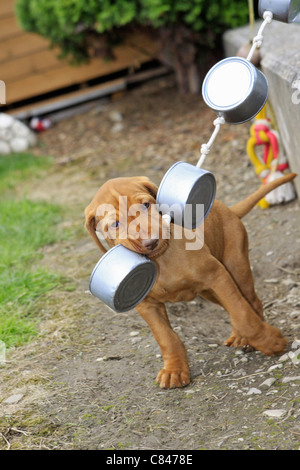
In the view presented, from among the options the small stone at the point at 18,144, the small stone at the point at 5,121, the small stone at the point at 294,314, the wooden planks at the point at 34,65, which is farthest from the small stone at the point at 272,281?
the wooden planks at the point at 34,65

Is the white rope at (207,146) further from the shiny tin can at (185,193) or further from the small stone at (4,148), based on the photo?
the small stone at (4,148)

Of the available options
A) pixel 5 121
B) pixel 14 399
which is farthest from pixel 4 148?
pixel 14 399

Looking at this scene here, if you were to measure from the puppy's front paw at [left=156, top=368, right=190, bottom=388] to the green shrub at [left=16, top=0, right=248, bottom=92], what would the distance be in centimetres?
428

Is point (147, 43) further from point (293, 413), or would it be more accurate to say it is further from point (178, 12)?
point (293, 413)

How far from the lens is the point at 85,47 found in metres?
7.93

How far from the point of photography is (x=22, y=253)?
4793 mm

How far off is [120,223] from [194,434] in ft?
2.88

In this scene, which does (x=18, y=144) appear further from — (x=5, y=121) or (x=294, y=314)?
(x=294, y=314)

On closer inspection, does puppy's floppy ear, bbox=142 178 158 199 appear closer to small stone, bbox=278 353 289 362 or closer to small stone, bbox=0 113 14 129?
small stone, bbox=278 353 289 362

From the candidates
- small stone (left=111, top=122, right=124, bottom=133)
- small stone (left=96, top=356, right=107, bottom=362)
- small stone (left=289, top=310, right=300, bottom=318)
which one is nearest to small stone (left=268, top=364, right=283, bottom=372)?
small stone (left=289, top=310, right=300, bottom=318)

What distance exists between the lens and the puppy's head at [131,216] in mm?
2598

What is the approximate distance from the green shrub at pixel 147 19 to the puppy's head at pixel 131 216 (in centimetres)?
402
